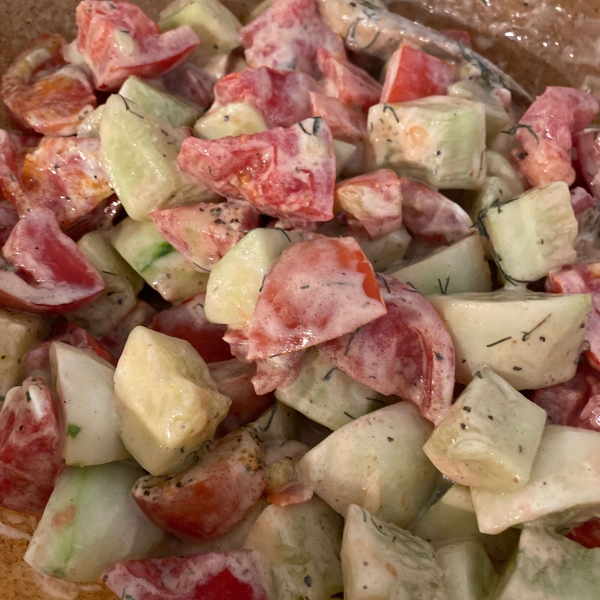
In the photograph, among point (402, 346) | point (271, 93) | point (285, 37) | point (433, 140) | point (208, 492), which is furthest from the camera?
point (285, 37)

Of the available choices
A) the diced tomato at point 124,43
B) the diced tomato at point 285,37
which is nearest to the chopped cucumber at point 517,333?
the diced tomato at point 285,37

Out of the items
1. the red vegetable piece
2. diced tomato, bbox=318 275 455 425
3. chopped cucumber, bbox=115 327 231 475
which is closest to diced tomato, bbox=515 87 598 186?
diced tomato, bbox=318 275 455 425

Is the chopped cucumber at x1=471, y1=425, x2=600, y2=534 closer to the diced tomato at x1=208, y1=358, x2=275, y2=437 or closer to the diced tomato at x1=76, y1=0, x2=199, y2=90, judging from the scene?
the diced tomato at x1=208, y1=358, x2=275, y2=437

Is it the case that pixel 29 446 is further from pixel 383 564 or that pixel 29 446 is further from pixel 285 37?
pixel 285 37

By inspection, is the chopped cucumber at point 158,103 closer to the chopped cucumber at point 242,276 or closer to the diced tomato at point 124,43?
the diced tomato at point 124,43

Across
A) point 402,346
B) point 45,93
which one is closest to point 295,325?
point 402,346

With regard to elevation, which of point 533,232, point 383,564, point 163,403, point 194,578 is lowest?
point 194,578
